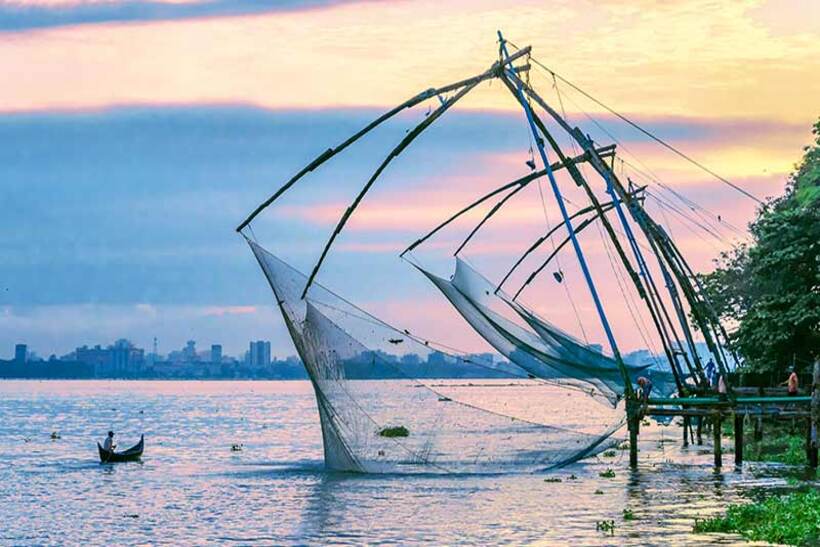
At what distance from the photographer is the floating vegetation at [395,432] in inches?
1053

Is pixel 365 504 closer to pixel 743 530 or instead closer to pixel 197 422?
pixel 743 530

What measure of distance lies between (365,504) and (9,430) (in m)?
49.9

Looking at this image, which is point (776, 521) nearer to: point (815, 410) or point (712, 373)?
point (815, 410)

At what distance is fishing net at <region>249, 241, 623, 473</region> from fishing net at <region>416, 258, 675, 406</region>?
67.0 inches

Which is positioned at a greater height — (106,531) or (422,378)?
(422,378)

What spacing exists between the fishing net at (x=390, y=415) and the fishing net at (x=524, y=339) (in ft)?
5.59

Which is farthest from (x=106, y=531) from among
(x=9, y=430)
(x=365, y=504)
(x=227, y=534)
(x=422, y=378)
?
(x=9, y=430)

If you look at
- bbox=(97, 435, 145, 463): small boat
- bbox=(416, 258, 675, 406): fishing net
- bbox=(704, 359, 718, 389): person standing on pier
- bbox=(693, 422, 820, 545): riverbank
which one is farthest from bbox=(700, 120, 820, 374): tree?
bbox=(97, 435, 145, 463): small boat

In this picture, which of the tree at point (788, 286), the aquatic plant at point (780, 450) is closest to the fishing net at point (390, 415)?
the aquatic plant at point (780, 450)

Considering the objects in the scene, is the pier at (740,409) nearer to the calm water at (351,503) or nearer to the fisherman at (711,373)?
the calm water at (351,503)

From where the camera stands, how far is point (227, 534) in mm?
23891

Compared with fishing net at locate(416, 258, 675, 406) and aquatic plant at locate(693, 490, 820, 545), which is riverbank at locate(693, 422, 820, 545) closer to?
aquatic plant at locate(693, 490, 820, 545)

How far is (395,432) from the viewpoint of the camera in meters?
26.9

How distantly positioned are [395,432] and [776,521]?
28.0ft
